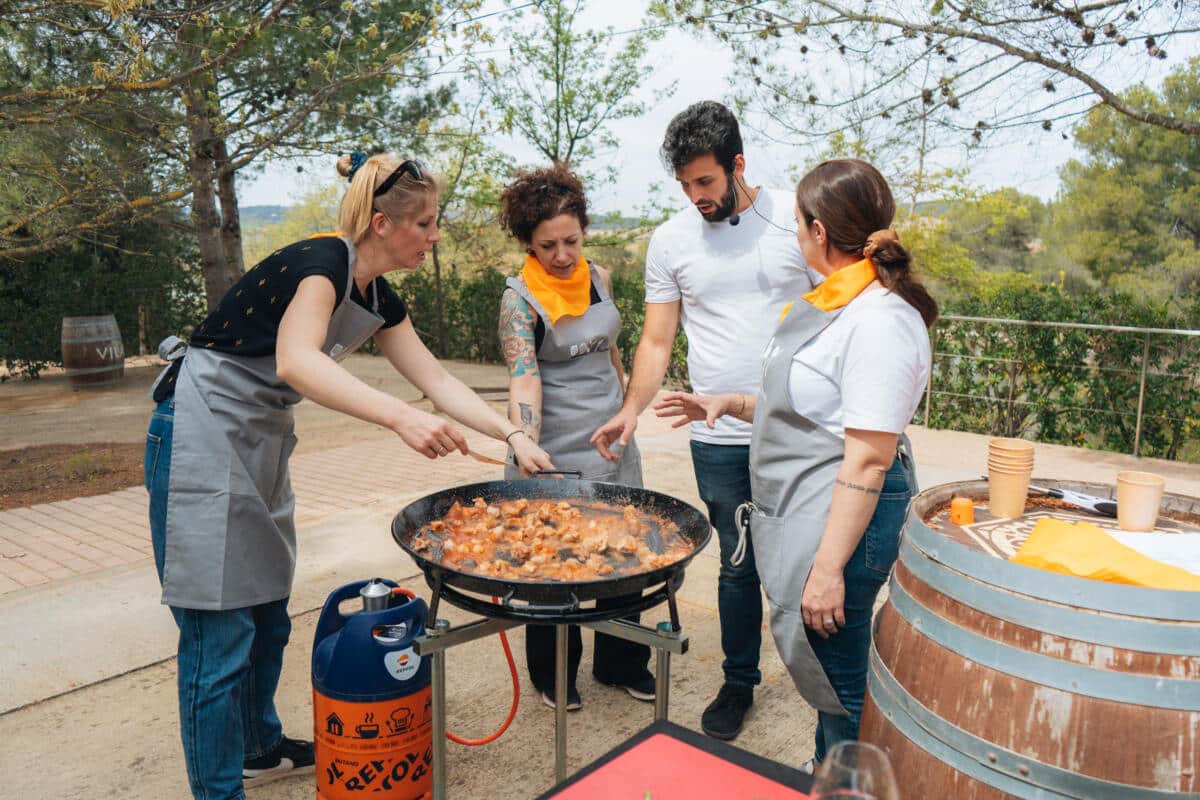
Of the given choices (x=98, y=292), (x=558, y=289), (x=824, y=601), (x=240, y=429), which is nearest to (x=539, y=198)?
(x=558, y=289)

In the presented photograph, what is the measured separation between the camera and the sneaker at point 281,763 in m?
2.75

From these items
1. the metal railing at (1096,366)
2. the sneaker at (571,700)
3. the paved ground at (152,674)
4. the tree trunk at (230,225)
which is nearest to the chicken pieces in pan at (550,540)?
the paved ground at (152,674)

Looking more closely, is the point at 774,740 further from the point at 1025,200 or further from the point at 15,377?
the point at 1025,200

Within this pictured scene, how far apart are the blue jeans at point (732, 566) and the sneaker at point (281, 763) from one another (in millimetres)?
1425

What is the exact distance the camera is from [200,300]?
16078 millimetres

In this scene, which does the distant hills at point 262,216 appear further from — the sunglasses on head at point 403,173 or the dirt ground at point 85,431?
the sunglasses on head at point 403,173

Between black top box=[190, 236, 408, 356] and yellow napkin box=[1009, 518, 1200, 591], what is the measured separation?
1694 mm

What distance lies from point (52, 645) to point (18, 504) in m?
3.22

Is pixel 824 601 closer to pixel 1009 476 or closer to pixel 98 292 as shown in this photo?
pixel 1009 476

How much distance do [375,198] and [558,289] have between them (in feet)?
2.92

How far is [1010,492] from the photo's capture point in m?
1.79

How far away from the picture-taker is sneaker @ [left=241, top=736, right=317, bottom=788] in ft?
9.02

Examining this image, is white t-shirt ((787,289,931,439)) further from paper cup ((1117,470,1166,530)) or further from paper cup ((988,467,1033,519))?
paper cup ((1117,470,1166,530))

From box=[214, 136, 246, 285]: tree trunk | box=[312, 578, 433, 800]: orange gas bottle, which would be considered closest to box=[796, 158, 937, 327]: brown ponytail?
box=[312, 578, 433, 800]: orange gas bottle
